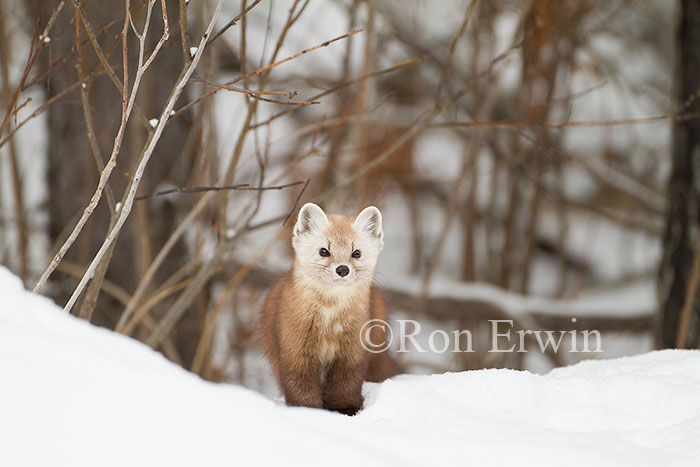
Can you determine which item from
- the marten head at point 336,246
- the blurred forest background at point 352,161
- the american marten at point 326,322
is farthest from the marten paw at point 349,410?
the blurred forest background at point 352,161

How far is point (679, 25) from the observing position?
14.9 ft

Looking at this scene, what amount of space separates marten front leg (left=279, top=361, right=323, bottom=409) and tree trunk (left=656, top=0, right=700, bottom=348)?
2497mm

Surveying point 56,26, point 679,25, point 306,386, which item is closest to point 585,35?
point 679,25

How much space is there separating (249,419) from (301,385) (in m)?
1.03

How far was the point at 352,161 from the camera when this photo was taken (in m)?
6.74

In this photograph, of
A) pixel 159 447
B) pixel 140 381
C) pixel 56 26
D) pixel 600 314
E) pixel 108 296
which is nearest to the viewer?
pixel 159 447

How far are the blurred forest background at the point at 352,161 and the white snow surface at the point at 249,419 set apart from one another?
77 centimetres

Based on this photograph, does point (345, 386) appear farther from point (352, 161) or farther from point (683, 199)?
point (352, 161)

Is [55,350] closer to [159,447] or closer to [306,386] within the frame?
[159,447]

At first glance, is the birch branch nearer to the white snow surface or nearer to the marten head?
the white snow surface

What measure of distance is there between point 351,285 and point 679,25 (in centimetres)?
298

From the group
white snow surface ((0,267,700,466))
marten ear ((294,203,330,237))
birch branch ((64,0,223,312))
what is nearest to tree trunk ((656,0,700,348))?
white snow surface ((0,267,700,466))

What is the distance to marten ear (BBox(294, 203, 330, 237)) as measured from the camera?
121 inches

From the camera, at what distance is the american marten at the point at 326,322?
288cm
